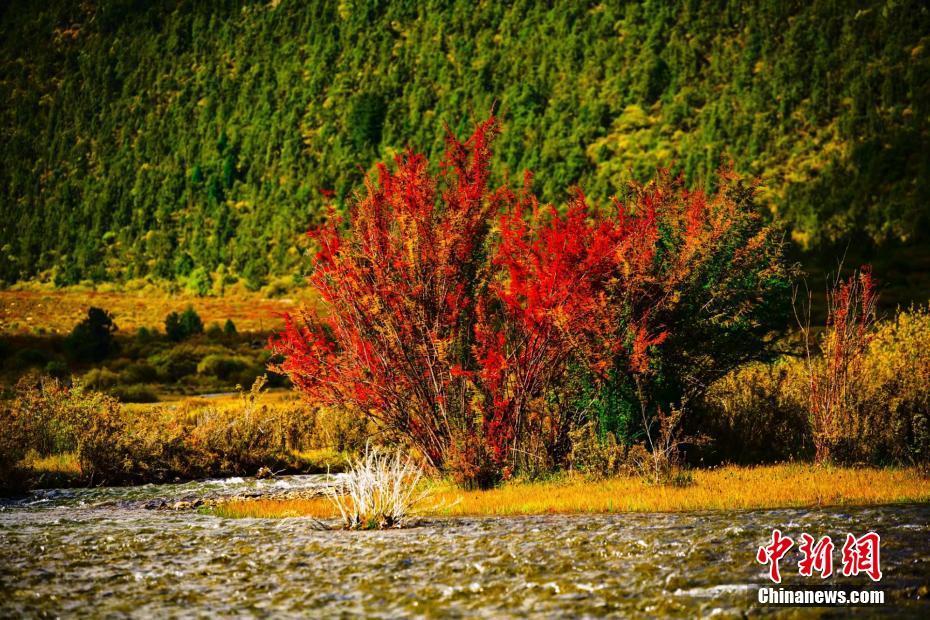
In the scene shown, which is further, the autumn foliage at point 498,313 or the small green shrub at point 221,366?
the small green shrub at point 221,366

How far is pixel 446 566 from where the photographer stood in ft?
A: 34.4

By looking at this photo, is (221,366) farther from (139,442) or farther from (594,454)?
(594,454)

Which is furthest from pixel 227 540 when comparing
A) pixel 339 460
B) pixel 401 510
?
pixel 339 460

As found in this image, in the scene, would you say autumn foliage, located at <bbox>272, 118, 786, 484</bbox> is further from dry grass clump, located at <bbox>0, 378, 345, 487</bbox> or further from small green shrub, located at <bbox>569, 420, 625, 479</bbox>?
dry grass clump, located at <bbox>0, 378, 345, 487</bbox>

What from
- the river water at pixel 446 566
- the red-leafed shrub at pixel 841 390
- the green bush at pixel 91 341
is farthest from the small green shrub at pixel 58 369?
the red-leafed shrub at pixel 841 390

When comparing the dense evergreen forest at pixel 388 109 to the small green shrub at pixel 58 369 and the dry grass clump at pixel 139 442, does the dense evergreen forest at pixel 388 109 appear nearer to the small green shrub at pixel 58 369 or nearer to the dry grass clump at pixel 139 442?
the small green shrub at pixel 58 369

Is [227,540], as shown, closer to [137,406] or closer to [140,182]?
[137,406]

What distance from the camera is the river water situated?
28.8ft

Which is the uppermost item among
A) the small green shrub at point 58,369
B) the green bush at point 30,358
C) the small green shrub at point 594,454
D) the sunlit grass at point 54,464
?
the green bush at point 30,358

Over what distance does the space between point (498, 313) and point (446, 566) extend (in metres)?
7.82

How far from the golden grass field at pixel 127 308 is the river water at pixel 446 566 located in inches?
2382

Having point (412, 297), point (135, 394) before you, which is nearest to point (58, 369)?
point (135, 394)

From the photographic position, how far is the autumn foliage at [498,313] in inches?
663

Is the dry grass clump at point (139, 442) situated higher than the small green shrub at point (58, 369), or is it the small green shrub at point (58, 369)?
the small green shrub at point (58, 369)
